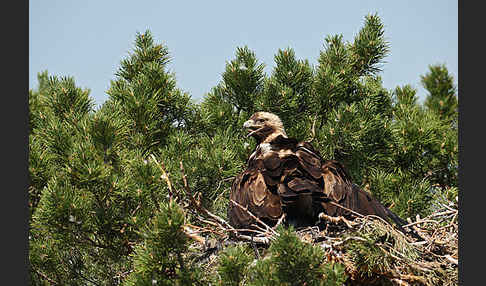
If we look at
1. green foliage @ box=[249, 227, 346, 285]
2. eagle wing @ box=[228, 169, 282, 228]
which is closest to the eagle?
eagle wing @ box=[228, 169, 282, 228]

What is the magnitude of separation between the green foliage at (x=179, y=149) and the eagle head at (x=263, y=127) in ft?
0.70

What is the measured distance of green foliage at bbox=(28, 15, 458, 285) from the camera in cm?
288

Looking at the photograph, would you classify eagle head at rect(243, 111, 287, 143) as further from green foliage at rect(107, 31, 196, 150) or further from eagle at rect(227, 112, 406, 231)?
green foliage at rect(107, 31, 196, 150)

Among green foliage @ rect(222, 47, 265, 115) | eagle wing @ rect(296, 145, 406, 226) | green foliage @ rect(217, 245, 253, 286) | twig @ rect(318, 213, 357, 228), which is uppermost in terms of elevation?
green foliage @ rect(222, 47, 265, 115)

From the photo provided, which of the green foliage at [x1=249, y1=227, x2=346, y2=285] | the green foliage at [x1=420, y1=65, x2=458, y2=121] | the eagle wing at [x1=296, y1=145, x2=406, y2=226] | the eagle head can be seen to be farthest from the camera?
the green foliage at [x1=420, y1=65, x2=458, y2=121]

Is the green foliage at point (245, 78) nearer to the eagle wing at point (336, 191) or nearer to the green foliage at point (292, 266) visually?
the eagle wing at point (336, 191)

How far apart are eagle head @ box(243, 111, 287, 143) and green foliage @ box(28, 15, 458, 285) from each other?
21 cm

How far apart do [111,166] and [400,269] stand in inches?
54.3

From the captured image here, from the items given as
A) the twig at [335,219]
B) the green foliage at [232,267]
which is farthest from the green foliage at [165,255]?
the twig at [335,219]

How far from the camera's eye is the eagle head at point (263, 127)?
353 cm

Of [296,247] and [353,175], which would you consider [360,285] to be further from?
[353,175]

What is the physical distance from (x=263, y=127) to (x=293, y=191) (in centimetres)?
72

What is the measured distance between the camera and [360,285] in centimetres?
275

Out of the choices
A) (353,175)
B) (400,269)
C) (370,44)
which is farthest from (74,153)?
(370,44)
